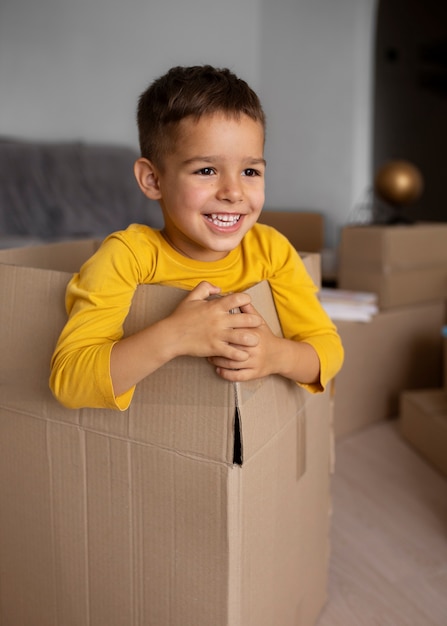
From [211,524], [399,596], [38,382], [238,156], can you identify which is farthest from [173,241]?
[399,596]

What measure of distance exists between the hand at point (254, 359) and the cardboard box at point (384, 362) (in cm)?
107

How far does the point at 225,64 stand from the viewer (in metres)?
3.62

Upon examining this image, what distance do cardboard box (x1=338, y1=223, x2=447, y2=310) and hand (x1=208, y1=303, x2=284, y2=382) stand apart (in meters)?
1.18

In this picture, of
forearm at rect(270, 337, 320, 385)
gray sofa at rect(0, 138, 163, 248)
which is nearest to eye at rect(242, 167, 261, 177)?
forearm at rect(270, 337, 320, 385)

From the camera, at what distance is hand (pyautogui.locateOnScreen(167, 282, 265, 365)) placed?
2.22 ft

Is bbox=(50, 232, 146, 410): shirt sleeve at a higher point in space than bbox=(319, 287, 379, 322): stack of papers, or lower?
higher

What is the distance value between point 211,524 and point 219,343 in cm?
21

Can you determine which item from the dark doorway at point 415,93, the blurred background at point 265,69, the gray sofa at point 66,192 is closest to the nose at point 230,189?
the gray sofa at point 66,192

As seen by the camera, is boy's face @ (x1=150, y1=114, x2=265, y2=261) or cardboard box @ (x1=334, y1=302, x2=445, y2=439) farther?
cardboard box @ (x1=334, y1=302, x2=445, y2=439)

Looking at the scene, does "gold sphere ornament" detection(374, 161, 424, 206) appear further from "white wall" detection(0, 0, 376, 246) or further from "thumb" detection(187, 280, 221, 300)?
"thumb" detection(187, 280, 221, 300)

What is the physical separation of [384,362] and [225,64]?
234 centimetres

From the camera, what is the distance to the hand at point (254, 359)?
2.22 ft

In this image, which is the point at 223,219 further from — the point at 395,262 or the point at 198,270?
the point at 395,262

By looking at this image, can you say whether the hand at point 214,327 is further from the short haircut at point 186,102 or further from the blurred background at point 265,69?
the blurred background at point 265,69
